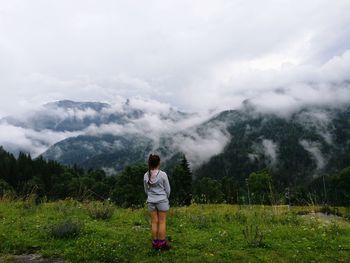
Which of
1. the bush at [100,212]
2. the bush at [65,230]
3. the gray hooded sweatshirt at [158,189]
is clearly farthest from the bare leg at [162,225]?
the bush at [100,212]

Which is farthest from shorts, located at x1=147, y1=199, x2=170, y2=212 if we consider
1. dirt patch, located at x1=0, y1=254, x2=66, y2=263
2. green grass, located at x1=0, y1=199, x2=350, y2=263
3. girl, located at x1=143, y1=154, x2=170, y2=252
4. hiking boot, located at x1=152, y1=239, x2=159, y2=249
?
dirt patch, located at x1=0, y1=254, x2=66, y2=263

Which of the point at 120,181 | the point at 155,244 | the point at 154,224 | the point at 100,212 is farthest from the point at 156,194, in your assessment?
the point at 120,181

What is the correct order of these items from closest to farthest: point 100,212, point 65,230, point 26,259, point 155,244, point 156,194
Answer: point 26,259
point 155,244
point 156,194
point 65,230
point 100,212

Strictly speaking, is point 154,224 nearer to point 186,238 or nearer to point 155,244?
point 155,244

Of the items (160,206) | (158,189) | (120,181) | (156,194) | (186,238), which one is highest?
(120,181)

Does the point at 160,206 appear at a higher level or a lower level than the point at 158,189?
lower

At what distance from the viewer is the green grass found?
9695 millimetres

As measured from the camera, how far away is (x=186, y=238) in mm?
11477

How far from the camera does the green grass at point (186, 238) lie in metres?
9.70

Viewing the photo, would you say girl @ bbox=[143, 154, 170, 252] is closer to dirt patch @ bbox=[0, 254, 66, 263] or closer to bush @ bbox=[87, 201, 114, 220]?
dirt patch @ bbox=[0, 254, 66, 263]

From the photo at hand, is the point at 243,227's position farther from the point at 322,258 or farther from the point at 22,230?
the point at 22,230

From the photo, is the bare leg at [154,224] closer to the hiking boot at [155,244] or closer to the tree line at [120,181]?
the hiking boot at [155,244]

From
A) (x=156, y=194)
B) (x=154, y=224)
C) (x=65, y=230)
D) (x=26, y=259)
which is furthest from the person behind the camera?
(x=65, y=230)

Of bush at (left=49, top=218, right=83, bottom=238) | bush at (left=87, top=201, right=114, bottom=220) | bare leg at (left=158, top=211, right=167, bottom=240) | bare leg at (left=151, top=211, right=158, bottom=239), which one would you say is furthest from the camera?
bush at (left=87, top=201, right=114, bottom=220)
